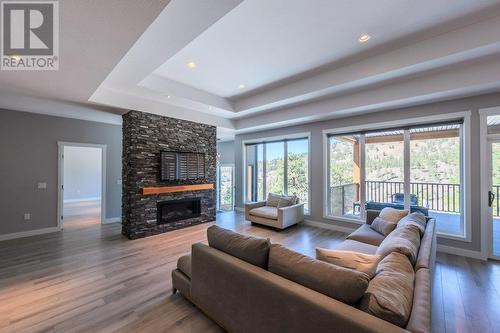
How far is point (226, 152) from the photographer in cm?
925

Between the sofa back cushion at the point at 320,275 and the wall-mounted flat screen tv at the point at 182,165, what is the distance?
3.91 metres

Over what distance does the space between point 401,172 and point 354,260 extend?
12.4 feet

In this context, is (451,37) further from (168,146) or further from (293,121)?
(168,146)

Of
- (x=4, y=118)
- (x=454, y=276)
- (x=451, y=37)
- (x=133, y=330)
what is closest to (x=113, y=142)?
(x=4, y=118)

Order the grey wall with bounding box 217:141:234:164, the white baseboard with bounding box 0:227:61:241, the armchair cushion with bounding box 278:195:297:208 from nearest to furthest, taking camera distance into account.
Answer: the white baseboard with bounding box 0:227:61:241 < the armchair cushion with bounding box 278:195:297:208 < the grey wall with bounding box 217:141:234:164

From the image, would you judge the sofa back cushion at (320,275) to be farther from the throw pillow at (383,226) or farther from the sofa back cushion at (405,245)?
the throw pillow at (383,226)

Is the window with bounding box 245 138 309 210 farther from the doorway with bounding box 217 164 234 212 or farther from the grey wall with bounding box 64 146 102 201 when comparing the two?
the grey wall with bounding box 64 146 102 201

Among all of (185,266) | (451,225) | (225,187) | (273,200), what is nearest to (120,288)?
(185,266)

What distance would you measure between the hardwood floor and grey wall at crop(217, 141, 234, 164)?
16.5ft

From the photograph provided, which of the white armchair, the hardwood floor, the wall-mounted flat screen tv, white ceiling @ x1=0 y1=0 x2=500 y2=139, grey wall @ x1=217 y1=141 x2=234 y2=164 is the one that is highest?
white ceiling @ x1=0 y1=0 x2=500 y2=139

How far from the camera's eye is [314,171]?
5598 millimetres

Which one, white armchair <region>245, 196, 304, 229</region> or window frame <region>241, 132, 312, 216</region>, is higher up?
window frame <region>241, 132, 312, 216</region>

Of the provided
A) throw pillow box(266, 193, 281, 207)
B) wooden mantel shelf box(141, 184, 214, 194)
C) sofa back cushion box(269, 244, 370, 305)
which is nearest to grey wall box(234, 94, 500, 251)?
throw pillow box(266, 193, 281, 207)

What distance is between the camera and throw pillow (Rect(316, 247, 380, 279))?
1592mm
